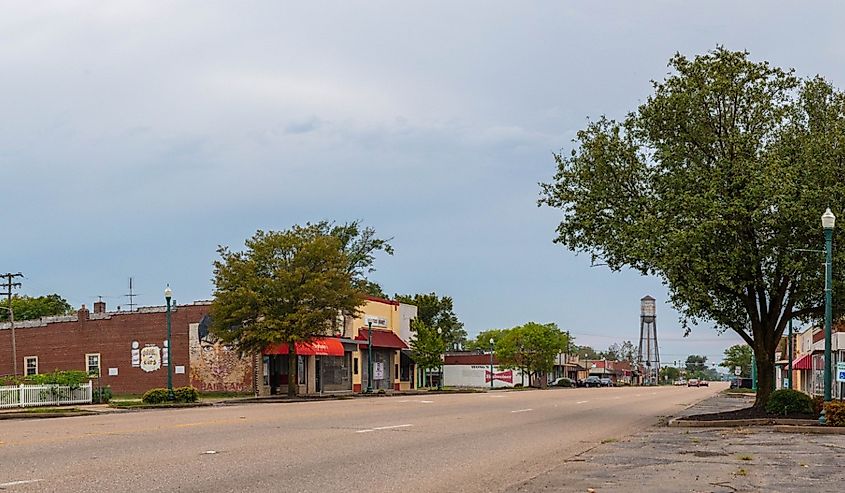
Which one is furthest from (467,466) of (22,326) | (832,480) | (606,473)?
(22,326)

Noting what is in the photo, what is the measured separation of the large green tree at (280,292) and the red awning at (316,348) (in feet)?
4.85

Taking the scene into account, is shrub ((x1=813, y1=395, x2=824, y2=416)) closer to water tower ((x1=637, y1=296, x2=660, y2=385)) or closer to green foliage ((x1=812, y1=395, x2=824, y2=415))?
green foliage ((x1=812, y1=395, x2=824, y2=415))

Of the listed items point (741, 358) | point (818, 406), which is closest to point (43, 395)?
point (818, 406)

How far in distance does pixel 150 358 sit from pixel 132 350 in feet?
4.88

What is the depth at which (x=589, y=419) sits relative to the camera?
98.0 ft

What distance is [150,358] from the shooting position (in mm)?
57719

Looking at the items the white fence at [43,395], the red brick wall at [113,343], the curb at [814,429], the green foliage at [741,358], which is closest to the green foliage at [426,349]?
the red brick wall at [113,343]

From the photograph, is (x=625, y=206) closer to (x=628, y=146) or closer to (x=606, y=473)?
(x=628, y=146)

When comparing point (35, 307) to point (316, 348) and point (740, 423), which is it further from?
point (740, 423)

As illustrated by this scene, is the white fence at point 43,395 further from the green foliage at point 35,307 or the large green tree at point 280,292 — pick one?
the green foliage at point 35,307

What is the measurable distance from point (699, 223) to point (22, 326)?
163 ft

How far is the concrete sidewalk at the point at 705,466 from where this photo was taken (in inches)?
493

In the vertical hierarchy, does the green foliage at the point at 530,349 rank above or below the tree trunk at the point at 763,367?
below

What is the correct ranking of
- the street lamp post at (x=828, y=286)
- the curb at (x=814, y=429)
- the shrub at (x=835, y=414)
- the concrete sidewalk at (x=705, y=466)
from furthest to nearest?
the street lamp post at (x=828, y=286) → the shrub at (x=835, y=414) → the curb at (x=814, y=429) → the concrete sidewalk at (x=705, y=466)
